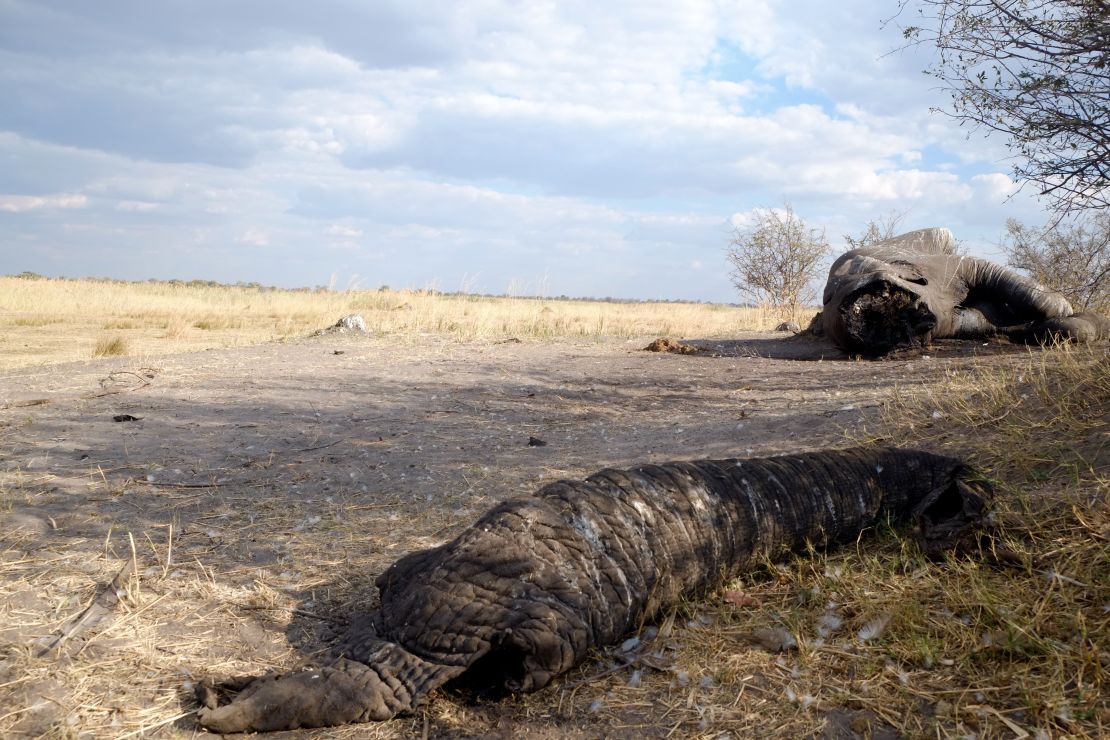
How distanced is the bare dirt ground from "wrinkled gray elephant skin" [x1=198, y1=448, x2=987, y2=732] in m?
0.14

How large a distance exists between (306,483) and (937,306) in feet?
23.1

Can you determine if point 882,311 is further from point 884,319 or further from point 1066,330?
point 1066,330

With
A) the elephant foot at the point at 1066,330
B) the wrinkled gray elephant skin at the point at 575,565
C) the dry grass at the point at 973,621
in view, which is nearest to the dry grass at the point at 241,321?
the elephant foot at the point at 1066,330

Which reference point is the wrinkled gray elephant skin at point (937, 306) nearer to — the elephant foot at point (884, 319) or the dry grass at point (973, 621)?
Answer: the elephant foot at point (884, 319)

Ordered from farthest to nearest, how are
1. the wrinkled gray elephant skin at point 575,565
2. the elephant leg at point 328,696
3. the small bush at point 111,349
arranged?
1. the small bush at point 111,349
2. the wrinkled gray elephant skin at point 575,565
3. the elephant leg at point 328,696

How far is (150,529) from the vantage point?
14.3 feet

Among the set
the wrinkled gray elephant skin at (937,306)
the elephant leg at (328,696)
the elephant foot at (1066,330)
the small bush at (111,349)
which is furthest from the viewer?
the small bush at (111,349)

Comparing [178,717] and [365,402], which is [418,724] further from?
[365,402]

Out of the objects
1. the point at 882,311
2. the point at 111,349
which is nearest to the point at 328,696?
the point at 882,311

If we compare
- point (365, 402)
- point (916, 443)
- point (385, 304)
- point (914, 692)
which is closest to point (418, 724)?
point (914, 692)

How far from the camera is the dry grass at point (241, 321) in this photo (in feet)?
44.3

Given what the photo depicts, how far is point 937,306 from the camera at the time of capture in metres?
8.70

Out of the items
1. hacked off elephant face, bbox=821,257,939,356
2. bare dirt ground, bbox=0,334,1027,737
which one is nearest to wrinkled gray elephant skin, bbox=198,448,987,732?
bare dirt ground, bbox=0,334,1027,737

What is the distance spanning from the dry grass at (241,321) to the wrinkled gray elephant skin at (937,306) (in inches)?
169
